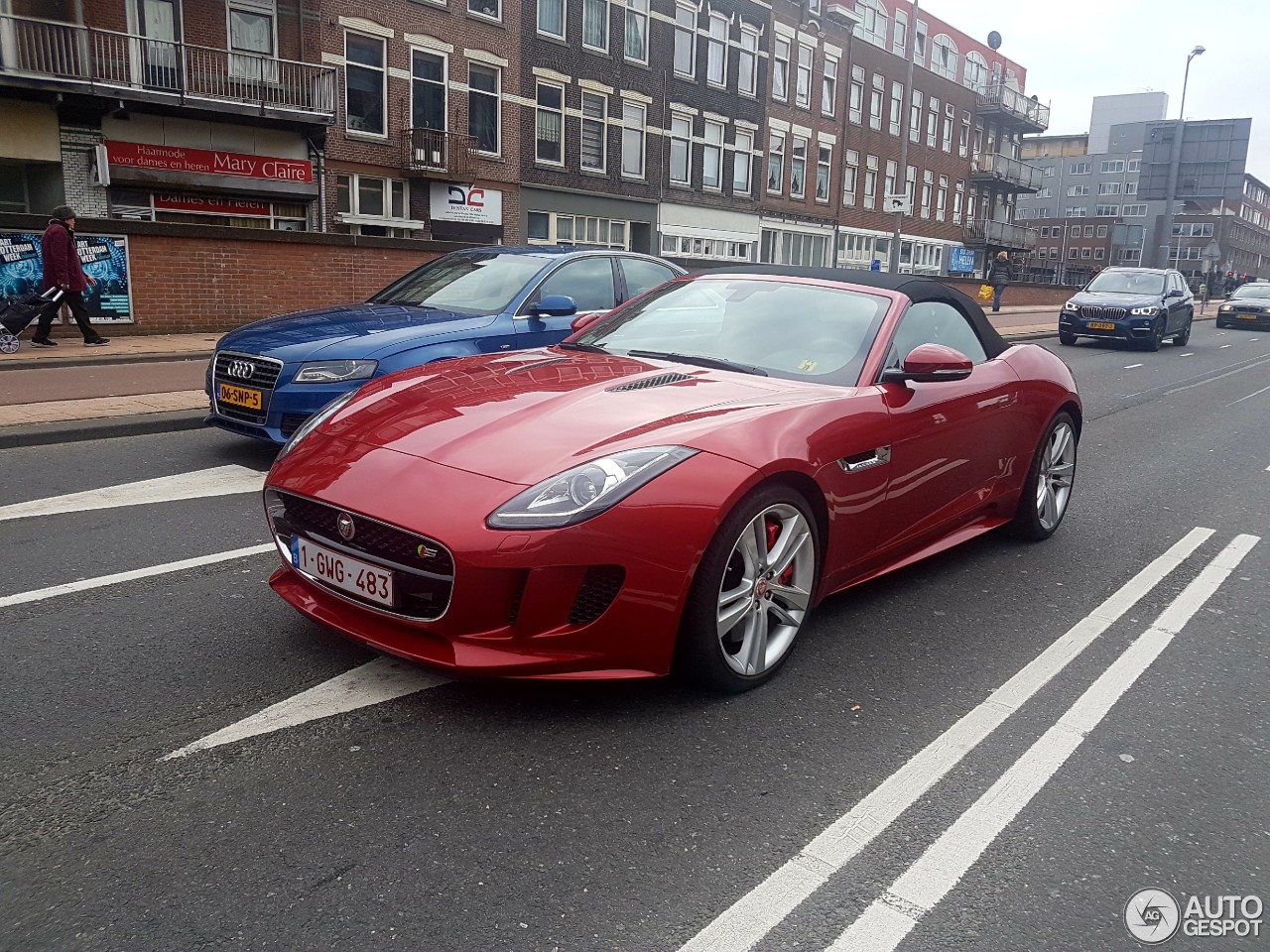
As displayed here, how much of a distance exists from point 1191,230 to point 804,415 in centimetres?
12077

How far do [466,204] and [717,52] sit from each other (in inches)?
551

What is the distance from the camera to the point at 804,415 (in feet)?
11.7

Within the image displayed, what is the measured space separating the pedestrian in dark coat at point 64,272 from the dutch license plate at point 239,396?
7920mm

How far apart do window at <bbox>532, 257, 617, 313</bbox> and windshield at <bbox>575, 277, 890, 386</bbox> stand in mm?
3149

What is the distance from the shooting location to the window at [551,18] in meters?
28.9

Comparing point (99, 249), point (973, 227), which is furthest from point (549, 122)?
point (973, 227)

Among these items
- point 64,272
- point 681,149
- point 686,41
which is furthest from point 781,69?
point 64,272

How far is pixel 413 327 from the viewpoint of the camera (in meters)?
6.96

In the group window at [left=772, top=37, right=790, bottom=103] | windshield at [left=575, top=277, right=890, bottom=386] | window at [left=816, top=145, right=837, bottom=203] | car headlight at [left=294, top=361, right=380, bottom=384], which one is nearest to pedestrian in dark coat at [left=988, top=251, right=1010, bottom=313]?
window at [left=816, top=145, right=837, bottom=203]

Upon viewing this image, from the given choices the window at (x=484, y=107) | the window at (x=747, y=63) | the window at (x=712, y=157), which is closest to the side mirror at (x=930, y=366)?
the window at (x=484, y=107)

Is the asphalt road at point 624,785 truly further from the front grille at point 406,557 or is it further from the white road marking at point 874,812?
the front grille at point 406,557

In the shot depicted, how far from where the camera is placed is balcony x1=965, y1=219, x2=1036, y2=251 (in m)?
56.3

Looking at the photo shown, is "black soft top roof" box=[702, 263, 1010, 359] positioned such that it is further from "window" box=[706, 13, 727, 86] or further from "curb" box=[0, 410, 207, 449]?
"window" box=[706, 13, 727, 86]

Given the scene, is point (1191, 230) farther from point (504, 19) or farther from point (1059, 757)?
point (1059, 757)
